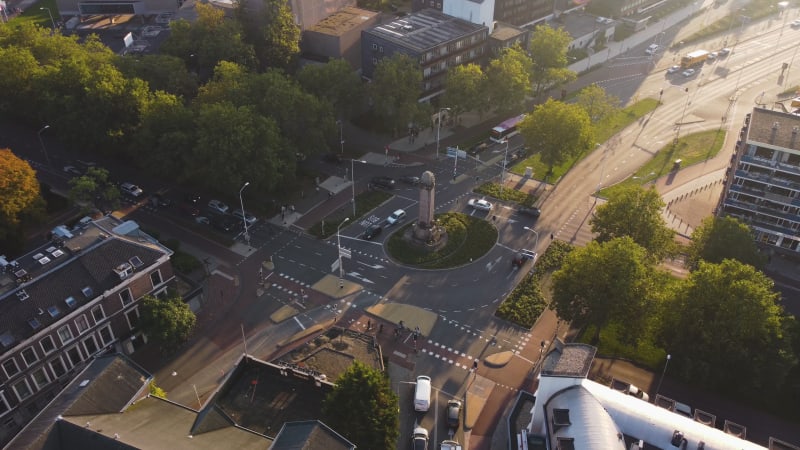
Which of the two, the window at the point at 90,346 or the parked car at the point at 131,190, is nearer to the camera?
the window at the point at 90,346

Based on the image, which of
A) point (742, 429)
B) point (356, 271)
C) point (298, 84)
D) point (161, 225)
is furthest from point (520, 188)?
Result: point (161, 225)

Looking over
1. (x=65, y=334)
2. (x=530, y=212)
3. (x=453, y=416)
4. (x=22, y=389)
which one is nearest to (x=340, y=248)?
(x=530, y=212)

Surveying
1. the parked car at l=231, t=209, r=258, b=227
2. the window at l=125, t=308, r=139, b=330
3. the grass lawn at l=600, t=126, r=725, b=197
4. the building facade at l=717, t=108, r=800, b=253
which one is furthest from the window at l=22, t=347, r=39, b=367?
the building facade at l=717, t=108, r=800, b=253

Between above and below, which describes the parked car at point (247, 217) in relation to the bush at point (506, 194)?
below

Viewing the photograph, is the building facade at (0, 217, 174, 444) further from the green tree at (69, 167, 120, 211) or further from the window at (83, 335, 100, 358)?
the green tree at (69, 167, 120, 211)

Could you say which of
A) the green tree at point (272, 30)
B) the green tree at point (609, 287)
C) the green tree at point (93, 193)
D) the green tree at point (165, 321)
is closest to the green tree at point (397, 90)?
the green tree at point (272, 30)

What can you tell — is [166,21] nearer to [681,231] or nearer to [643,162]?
[643,162]

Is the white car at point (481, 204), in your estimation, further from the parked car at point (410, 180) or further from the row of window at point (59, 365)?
the row of window at point (59, 365)
